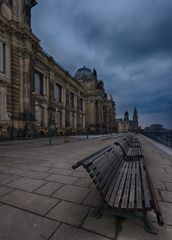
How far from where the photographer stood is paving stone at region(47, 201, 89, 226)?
82.1 inches

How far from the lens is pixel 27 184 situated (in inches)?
135

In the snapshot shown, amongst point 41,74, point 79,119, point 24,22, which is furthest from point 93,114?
point 24,22

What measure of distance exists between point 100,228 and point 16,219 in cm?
111

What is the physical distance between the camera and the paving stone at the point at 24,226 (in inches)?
69.7

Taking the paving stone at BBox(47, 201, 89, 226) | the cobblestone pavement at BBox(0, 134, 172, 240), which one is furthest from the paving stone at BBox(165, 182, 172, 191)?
the paving stone at BBox(47, 201, 89, 226)

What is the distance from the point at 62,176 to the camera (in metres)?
4.04

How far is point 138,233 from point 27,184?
2.45m

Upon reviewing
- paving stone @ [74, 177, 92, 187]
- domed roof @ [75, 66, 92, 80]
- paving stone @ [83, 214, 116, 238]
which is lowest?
paving stone @ [74, 177, 92, 187]

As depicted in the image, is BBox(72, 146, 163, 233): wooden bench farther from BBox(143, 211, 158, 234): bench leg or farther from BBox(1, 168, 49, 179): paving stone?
BBox(1, 168, 49, 179): paving stone

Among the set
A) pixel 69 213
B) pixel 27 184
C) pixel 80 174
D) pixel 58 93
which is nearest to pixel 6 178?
pixel 27 184

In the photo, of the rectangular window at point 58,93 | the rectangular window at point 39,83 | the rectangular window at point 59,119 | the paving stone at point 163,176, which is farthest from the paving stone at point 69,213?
the rectangular window at point 58,93

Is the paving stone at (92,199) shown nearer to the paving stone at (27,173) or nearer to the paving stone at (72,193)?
the paving stone at (72,193)

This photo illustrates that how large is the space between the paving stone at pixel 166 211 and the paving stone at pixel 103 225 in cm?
71

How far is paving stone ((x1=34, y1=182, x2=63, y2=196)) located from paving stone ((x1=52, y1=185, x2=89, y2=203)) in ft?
0.37
